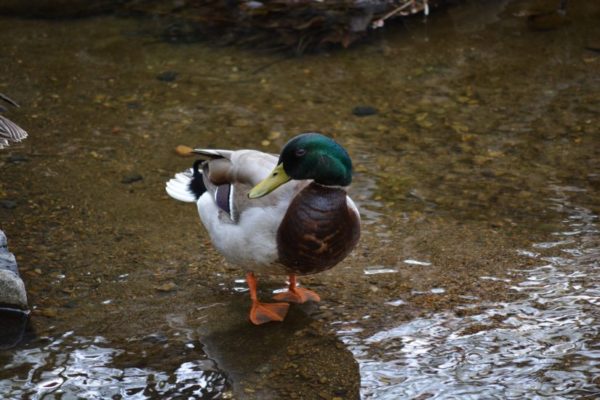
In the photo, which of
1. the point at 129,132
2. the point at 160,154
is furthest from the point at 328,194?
the point at 129,132

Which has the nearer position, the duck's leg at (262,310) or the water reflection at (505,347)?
the water reflection at (505,347)

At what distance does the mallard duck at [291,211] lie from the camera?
3.81m

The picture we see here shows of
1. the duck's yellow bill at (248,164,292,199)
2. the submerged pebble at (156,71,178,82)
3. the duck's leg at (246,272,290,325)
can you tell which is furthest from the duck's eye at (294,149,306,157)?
the submerged pebble at (156,71,178,82)

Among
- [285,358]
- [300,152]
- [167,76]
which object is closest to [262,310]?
[285,358]

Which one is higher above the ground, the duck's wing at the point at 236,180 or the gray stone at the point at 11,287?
the duck's wing at the point at 236,180

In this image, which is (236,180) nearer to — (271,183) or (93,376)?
(271,183)

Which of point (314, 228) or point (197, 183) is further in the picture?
point (197, 183)

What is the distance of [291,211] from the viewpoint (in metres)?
3.82

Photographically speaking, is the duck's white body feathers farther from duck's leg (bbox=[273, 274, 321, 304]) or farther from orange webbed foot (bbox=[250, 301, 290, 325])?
duck's leg (bbox=[273, 274, 321, 304])

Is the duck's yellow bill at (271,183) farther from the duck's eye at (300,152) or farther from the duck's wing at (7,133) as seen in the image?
the duck's wing at (7,133)

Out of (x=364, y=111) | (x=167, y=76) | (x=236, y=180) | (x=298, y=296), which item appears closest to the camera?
(x=236, y=180)

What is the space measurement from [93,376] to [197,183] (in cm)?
116

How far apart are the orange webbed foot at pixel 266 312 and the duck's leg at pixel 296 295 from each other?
0.08 m

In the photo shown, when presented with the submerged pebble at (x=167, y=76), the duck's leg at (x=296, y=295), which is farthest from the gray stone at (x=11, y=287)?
the submerged pebble at (x=167, y=76)
